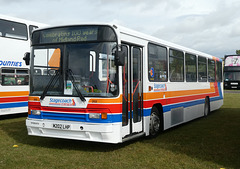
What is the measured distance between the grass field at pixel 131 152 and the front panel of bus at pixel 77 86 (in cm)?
48

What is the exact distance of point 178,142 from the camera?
9047 millimetres

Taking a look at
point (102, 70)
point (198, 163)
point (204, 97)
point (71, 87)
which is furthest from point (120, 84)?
point (204, 97)

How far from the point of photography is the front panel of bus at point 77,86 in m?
7.41

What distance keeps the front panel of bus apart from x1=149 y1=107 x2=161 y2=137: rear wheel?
2.19 m

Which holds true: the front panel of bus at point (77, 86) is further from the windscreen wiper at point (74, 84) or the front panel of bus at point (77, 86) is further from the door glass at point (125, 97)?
the door glass at point (125, 97)

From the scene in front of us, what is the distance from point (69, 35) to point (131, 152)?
10.3ft

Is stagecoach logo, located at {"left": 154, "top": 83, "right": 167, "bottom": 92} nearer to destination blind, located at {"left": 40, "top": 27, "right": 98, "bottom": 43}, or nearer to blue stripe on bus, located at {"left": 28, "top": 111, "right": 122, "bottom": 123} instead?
blue stripe on bus, located at {"left": 28, "top": 111, "right": 122, "bottom": 123}

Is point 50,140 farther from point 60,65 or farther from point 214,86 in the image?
point 214,86

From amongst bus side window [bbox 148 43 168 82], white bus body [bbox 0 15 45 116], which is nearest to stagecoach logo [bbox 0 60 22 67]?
white bus body [bbox 0 15 45 116]

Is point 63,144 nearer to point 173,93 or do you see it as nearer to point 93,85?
point 93,85

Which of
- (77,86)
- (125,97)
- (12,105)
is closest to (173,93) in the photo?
(125,97)

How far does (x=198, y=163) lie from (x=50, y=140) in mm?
4384

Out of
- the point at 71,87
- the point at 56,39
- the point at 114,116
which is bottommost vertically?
the point at 114,116

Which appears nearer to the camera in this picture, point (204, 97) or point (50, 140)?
point (50, 140)
